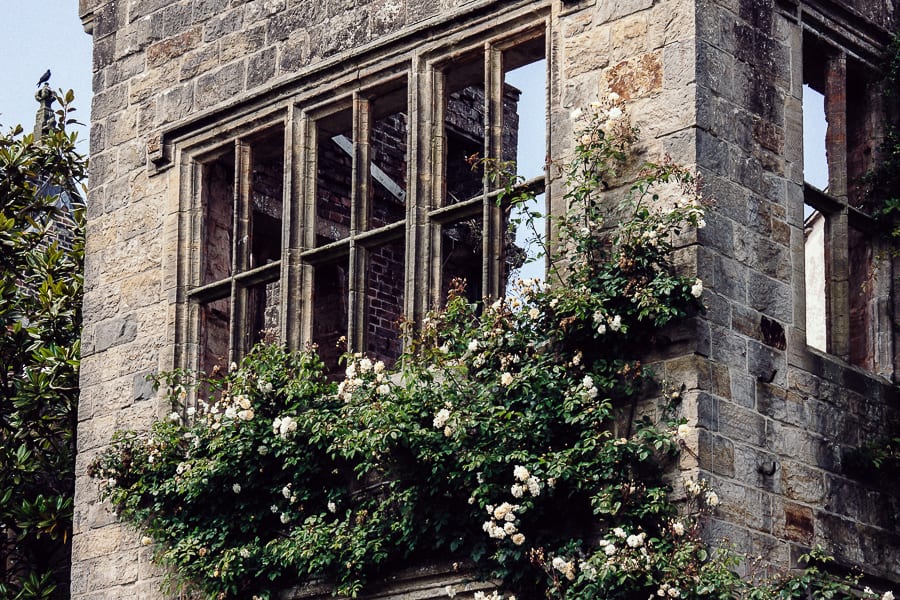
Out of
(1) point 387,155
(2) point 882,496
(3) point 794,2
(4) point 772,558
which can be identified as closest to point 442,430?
(4) point 772,558

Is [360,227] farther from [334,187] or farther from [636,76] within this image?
[334,187]

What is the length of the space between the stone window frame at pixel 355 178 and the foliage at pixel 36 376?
7.90 ft

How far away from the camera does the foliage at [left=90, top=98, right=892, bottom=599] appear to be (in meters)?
7.84

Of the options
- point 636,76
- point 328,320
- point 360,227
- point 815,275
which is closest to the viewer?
point 636,76

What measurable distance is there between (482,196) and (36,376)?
503 cm

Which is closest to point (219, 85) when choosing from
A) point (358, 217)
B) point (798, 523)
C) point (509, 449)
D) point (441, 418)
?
point (358, 217)

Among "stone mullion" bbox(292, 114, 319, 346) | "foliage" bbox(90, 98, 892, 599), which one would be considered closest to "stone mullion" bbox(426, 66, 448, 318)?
"foliage" bbox(90, 98, 892, 599)

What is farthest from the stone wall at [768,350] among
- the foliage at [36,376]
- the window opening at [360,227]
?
the foliage at [36,376]

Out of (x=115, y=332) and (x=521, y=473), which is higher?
(x=115, y=332)

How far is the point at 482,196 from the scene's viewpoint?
9.11 metres

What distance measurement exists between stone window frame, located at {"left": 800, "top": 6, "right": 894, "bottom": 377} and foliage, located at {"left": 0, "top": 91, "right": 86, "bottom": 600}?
237 inches

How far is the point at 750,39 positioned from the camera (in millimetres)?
8773

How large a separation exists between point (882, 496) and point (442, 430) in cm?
243

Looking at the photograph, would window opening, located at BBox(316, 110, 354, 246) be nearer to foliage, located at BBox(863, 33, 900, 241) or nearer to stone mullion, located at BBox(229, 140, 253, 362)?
stone mullion, located at BBox(229, 140, 253, 362)
